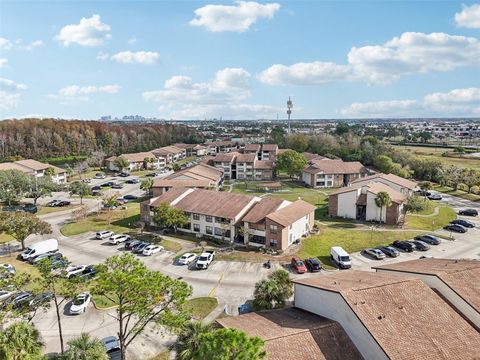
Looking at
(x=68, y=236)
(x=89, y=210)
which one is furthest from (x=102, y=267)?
(x=89, y=210)

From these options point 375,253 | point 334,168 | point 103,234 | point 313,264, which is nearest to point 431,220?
point 375,253

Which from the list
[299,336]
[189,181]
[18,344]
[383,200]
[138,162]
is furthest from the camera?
[138,162]

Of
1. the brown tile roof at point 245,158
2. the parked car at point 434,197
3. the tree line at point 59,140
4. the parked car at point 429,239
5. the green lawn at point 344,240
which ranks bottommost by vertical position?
the green lawn at point 344,240

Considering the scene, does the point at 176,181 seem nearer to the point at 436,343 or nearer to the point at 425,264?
the point at 425,264

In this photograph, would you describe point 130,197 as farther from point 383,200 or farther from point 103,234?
point 383,200

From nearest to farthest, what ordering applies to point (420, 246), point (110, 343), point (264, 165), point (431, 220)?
point (110, 343), point (420, 246), point (431, 220), point (264, 165)

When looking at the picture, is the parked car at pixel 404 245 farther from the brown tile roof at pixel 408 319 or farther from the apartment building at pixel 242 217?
the brown tile roof at pixel 408 319

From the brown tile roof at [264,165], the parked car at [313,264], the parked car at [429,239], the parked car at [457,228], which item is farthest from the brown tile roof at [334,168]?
the parked car at [313,264]
